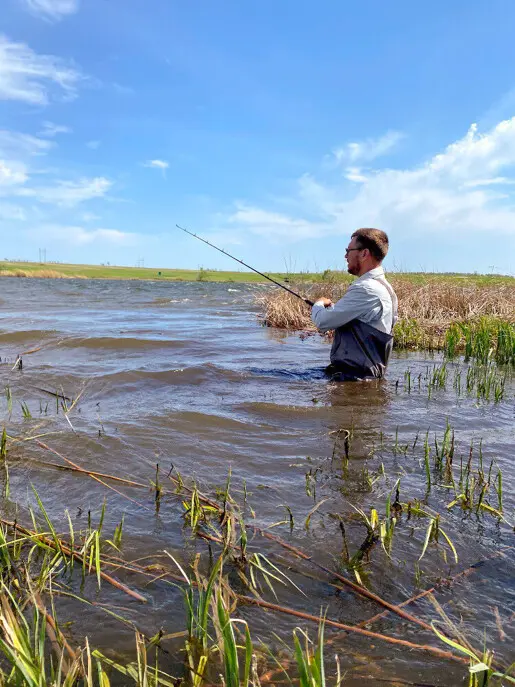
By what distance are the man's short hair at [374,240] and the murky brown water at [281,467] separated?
5.57 ft

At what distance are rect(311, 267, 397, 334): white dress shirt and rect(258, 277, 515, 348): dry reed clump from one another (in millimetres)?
5435

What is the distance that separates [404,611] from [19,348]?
926 centimetres

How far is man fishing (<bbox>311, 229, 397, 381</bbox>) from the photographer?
21.1 ft

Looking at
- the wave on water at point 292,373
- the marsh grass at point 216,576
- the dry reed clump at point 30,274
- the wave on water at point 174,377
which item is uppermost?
the dry reed clump at point 30,274

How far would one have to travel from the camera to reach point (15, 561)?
8.32 feet

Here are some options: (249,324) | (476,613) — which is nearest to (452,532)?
(476,613)

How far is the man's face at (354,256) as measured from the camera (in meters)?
6.57

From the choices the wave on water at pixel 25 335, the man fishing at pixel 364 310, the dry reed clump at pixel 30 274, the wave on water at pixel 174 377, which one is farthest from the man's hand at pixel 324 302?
the dry reed clump at pixel 30 274

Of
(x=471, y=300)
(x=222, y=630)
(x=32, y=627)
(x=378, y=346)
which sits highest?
(x=471, y=300)

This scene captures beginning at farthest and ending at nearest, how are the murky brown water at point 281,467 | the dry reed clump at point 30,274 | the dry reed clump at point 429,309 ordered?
the dry reed clump at point 30,274, the dry reed clump at point 429,309, the murky brown water at point 281,467

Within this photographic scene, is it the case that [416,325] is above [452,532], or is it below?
above

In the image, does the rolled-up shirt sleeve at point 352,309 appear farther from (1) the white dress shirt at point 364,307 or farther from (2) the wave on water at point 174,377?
(2) the wave on water at point 174,377

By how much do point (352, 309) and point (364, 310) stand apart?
149mm

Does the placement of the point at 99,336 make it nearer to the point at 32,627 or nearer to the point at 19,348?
the point at 19,348
